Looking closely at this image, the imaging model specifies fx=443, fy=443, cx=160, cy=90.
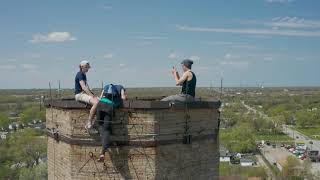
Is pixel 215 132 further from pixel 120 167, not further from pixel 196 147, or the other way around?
pixel 120 167

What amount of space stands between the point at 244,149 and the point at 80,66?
7448 centimetres

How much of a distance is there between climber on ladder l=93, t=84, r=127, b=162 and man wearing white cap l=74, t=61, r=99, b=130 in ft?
0.29

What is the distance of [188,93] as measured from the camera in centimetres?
635

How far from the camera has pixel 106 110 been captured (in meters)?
5.64

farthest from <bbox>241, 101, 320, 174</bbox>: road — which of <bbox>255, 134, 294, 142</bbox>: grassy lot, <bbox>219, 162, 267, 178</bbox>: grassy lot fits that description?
<bbox>219, 162, 267, 178</bbox>: grassy lot

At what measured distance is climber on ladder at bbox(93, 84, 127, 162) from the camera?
18.5 ft

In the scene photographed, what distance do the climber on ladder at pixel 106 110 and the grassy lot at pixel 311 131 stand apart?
3878 inches

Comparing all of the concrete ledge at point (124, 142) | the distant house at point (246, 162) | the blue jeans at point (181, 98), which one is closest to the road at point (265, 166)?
the distant house at point (246, 162)

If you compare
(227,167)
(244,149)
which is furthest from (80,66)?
(244,149)

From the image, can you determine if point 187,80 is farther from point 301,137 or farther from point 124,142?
point 301,137

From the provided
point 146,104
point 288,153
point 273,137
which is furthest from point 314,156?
point 146,104

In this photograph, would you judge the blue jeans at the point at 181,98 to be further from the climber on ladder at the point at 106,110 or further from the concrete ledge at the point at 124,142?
the climber on ladder at the point at 106,110

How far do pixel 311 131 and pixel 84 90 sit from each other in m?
112

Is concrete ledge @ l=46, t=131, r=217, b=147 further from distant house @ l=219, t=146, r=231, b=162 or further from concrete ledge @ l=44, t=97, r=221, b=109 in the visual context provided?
distant house @ l=219, t=146, r=231, b=162
